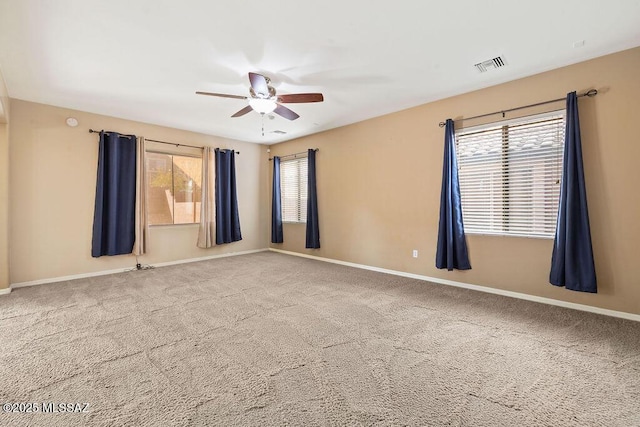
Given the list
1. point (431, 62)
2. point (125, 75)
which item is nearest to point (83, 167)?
point (125, 75)

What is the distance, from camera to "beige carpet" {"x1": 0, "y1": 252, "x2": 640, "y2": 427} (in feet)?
5.37

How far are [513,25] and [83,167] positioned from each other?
5.98m

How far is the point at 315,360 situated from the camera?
2.18 meters

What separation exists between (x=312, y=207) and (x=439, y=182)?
8.46 feet

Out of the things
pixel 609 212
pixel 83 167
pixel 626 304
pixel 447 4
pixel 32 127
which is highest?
pixel 447 4

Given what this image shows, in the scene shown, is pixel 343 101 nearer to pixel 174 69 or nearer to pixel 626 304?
pixel 174 69

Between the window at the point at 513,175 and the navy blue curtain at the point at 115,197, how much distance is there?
211 inches

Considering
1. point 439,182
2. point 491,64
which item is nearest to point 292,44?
point 491,64

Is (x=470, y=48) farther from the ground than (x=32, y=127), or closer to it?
farther from the ground

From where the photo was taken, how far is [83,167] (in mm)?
4672

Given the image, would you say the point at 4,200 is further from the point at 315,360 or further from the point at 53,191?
the point at 315,360

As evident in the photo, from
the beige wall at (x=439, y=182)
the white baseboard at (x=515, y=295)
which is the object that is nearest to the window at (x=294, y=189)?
the beige wall at (x=439, y=182)

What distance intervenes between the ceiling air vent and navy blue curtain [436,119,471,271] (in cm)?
80

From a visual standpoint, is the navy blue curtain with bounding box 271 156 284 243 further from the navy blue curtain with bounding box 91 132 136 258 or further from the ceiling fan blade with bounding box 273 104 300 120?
the ceiling fan blade with bounding box 273 104 300 120
